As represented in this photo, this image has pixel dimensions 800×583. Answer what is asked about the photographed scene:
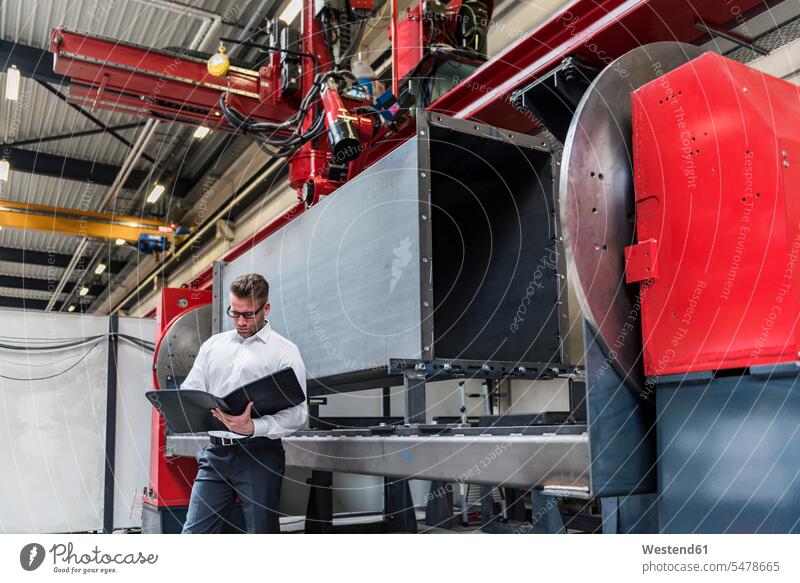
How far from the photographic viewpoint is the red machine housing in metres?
6.32

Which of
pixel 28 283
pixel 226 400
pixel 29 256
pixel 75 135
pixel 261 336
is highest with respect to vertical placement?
pixel 75 135

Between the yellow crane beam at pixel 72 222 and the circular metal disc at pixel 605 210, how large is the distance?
919 centimetres

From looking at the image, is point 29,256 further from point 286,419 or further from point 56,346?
point 286,419

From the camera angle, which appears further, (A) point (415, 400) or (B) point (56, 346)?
(B) point (56, 346)

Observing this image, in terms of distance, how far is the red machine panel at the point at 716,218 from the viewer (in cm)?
155

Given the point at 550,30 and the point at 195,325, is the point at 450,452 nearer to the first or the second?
the point at 550,30

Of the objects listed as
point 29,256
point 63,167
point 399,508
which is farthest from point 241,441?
point 29,256

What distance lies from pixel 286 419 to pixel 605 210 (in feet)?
5.81

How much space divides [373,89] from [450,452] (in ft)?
9.36

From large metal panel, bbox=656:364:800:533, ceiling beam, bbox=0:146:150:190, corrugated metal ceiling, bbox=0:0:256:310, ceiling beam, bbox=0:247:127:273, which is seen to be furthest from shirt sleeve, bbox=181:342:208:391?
ceiling beam, bbox=0:247:127:273

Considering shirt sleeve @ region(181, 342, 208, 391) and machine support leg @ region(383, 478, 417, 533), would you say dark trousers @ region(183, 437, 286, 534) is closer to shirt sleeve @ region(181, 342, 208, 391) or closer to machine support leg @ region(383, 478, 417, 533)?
shirt sleeve @ region(181, 342, 208, 391)

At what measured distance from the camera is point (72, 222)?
1080cm
